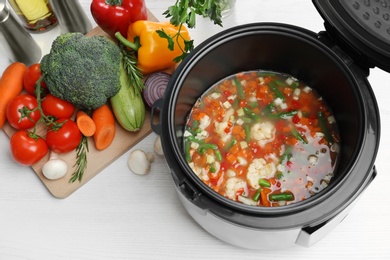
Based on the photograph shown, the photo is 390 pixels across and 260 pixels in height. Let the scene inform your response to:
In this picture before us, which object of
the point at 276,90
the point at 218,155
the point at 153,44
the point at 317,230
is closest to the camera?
the point at 317,230

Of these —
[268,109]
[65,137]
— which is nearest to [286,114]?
[268,109]

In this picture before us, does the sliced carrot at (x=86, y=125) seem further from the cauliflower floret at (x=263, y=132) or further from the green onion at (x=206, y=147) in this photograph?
the cauliflower floret at (x=263, y=132)

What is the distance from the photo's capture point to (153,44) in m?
2.03

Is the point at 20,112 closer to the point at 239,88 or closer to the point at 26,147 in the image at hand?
the point at 26,147

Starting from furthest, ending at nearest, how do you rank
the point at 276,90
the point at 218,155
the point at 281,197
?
the point at 276,90, the point at 218,155, the point at 281,197

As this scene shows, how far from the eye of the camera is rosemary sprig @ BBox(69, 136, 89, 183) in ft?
6.42

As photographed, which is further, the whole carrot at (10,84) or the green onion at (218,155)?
the whole carrot at (10,84)

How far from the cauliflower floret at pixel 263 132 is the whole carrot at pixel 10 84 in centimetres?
93

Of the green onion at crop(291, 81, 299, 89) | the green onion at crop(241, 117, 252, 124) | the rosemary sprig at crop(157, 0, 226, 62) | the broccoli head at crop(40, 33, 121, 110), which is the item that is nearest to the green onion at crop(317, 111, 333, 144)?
the green onion at crop(291, 81, 299, 89)

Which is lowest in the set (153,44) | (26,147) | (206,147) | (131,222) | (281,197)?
(131,222)

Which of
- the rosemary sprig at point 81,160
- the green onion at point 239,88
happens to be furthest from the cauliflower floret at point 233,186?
the rosemary sprig at point 81,160

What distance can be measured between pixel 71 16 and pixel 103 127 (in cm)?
49

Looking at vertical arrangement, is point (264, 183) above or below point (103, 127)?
below

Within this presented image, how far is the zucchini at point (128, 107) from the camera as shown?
198 centimetres
